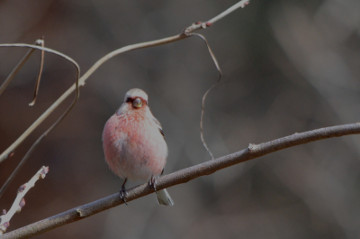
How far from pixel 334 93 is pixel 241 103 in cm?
173

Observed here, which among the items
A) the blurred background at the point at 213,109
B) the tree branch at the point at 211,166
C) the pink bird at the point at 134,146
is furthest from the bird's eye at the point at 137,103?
the blurred background at the point at 213,109

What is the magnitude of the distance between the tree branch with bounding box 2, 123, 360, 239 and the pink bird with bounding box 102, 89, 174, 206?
1.39 m

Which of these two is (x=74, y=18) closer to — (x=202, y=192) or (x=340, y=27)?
(x=202, y=192)

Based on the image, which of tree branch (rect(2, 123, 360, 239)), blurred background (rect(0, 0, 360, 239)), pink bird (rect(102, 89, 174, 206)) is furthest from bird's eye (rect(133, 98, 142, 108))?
blurred background (rect(0, 0, 360, 239))

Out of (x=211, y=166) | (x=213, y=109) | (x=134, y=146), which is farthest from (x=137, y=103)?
(x=213, y=109)

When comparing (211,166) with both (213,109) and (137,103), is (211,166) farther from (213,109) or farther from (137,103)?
(213,109)

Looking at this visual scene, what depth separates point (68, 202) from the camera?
1101 cm

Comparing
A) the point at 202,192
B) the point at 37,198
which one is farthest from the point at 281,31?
the point at 37,198

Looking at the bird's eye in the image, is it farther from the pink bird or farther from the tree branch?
the tree branch

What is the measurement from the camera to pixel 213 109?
11.4 metres

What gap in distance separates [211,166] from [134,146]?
176cm

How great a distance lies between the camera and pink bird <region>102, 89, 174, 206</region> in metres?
4.75

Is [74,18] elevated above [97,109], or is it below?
above

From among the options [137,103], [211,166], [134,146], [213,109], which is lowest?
[211,166]
